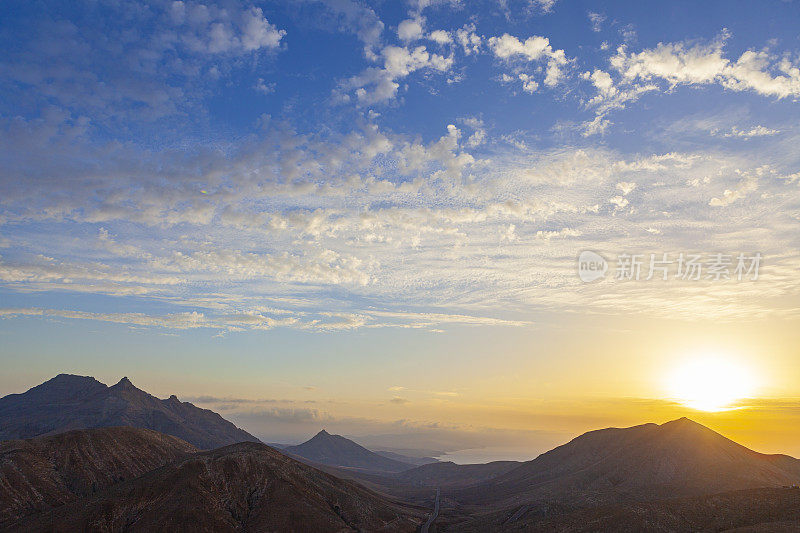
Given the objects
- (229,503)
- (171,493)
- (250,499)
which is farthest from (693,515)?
(171,493)

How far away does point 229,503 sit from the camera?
132 meters

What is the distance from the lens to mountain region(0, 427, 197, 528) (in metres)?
135

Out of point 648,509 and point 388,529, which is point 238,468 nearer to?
point 388,529

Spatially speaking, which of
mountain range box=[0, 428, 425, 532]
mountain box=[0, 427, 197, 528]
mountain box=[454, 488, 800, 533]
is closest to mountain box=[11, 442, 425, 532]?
mountain range box=[0, 428, 425, 532]

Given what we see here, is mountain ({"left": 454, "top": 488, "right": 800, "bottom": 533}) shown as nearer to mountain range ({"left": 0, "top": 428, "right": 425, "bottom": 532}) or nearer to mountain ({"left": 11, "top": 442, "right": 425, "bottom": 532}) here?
mountain ({"left": 11, "top": 442, "right": 425, "bottom": 532})

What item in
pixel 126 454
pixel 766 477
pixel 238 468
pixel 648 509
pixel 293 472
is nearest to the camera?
pixel 648 509

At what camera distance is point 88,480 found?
15288cm

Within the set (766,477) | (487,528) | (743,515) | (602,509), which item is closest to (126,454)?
(487,528)

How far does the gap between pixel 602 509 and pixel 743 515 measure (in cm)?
3407

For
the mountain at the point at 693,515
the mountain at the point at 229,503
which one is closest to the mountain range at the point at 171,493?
the mountain at the point at 229,503

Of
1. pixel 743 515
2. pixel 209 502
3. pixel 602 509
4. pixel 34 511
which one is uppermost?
pixel 743 515

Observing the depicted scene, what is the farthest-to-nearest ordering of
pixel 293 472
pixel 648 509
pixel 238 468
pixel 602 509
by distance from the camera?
pixel 293 472 < pixel 238 468 < pixel 602 509 < pixel 648 509

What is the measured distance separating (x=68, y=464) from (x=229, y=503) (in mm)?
66192

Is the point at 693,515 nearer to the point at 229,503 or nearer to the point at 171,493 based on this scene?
the point at 229,503
